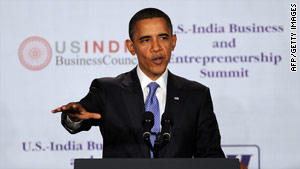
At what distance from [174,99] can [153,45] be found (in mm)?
324

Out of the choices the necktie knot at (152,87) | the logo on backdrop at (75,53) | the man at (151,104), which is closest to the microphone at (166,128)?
the man at (151,104)

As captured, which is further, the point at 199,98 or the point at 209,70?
the point at 209,70

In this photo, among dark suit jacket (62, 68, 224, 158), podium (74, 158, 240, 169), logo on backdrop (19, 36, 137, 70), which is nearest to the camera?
podium (74, 158, 240, 169)

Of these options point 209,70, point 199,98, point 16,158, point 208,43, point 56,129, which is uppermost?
point 208,43

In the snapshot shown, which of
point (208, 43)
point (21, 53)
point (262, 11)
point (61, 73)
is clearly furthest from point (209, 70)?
point (21, 53)

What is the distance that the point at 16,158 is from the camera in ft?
12.6

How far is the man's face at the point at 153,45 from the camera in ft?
7.93

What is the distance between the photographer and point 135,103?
7.95 feet

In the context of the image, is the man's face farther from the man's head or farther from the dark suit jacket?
the dark suit jacket

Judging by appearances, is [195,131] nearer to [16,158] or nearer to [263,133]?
[263,133]

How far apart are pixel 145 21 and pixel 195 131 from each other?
27.0 inches

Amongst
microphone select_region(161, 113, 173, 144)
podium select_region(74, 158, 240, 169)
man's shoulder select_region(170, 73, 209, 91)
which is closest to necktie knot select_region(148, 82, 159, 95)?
man's shoulder select_region(170, 73, 209, 91)

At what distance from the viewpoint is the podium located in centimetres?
161

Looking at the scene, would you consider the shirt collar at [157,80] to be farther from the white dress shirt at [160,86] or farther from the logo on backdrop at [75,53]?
the logo on backdrop at [75,53]
